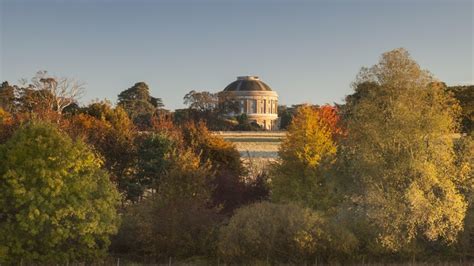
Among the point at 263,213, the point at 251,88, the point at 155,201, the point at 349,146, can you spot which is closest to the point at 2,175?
the point at 155,201

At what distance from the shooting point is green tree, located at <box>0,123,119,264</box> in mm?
25766

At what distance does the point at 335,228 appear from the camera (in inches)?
1156

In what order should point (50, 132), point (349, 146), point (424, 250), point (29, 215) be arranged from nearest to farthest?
point (29, 215) → point (50, 132) → point (424, 250) → point (349, 146)

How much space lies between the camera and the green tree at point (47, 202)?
25.8 meters

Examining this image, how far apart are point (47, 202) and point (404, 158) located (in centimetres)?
1749

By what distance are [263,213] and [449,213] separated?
9.29 metres

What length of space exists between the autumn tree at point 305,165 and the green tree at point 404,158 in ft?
16.4

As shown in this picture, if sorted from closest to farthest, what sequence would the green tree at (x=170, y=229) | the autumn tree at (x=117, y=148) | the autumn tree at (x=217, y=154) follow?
the green tree at (x=170, y=229)
the autumn tree at (x=217, y=154)
the autumn tree at (x=117, y=148)

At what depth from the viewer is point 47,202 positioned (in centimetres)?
2567

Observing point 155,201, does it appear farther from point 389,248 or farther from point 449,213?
point 449,213

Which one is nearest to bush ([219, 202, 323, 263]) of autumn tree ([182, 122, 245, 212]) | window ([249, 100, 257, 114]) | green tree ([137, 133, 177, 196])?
autumn tree ([182, 122, 245, 212])

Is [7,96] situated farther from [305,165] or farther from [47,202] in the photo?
[47,202]

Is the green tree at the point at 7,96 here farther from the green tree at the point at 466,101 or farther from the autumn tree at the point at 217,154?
the green tree at the point at 466,101

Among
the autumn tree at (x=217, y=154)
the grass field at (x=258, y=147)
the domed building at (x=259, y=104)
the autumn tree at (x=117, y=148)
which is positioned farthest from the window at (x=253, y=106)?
the autumn tree at (x=217, y=154)
